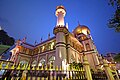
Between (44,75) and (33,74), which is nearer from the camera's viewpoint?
(33,74)

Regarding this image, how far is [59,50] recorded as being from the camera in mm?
19250

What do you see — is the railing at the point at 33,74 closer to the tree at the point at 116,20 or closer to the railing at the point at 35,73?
the railing at the point at 35,73

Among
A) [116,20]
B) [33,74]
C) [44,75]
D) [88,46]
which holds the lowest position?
[44,75]

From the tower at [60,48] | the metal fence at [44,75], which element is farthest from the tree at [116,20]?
the tower at [60,48]

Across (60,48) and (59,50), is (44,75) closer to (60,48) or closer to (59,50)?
(59,50)

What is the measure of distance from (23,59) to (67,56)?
15281 millimetres

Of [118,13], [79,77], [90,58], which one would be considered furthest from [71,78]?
[90,58]

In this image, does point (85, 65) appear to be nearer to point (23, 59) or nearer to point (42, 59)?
point (42, 59)

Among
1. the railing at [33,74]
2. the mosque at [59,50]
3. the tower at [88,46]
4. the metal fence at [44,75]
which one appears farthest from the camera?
the tower at [88,46]

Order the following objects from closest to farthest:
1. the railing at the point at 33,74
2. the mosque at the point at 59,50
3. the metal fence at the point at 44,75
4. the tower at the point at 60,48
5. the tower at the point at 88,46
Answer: the railing at the point at 33,74 → the metal fence at the point at 44,75 → the tower at the point at 60,48 → the mosque at the point at 59,50 → the tower at the point at 88,46

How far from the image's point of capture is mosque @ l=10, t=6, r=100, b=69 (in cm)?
2006

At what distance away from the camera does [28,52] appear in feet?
96.2

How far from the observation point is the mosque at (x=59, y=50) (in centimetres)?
2006

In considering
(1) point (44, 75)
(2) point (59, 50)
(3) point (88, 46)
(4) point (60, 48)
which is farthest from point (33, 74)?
(3) point (88, 46)
